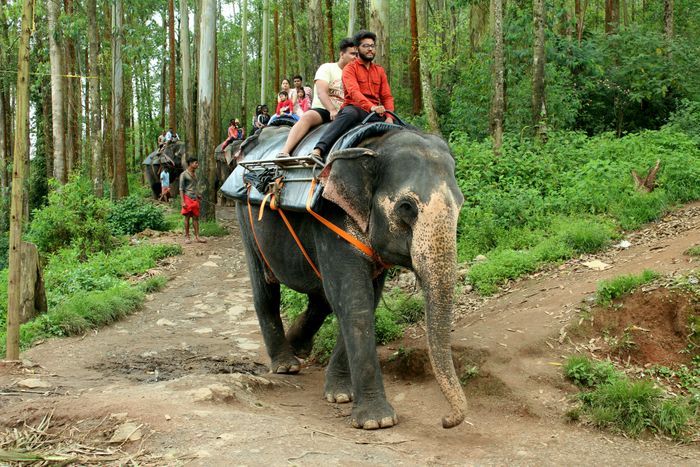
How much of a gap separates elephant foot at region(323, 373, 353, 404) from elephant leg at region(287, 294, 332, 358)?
1555 millimetres

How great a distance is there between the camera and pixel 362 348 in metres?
5.20

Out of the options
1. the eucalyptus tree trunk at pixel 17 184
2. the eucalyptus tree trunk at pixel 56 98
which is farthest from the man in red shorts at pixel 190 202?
the eucalyptus tree trunk at pixel 17 184

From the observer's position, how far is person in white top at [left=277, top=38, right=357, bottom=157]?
650cm

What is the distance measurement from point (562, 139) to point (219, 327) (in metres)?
7.36

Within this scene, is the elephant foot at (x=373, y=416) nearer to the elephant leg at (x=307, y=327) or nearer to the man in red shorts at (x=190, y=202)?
the elephant leg at (x=307, y=327)

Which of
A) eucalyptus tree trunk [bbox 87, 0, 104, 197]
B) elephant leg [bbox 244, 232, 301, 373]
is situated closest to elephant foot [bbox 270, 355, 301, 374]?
elephant leg [bbox 244, 232, 301, 373]

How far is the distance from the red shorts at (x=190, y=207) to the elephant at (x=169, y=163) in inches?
352

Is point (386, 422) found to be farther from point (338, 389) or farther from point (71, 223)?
point (71, 223)

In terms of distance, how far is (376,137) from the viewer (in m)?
5.46

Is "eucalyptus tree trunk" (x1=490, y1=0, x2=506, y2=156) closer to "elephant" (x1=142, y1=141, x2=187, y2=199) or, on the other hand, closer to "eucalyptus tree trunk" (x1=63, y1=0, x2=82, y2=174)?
"eucalyptus tree trunk" (x1=63, y1=0, x2=82, y2=174)

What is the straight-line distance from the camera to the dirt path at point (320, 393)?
14.1 feet

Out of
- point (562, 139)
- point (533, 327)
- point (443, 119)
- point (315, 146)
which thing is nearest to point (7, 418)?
point (315, 146)

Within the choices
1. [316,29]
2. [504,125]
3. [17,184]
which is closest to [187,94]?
[316,29]

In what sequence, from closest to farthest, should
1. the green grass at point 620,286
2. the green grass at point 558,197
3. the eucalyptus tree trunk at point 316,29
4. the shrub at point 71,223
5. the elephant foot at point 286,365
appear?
the green grass at point 620,286, the elephant foot at point 286,365, the green grass at point 558,197, the shrub at point 71,223, the eucalyptus tree trunk at point 316,29
